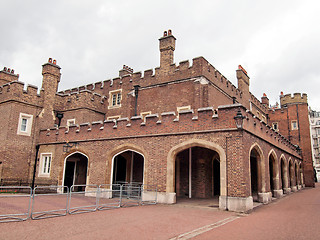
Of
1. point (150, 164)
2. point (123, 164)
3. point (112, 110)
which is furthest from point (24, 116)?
point (150, 164)

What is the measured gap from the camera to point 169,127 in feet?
45.2

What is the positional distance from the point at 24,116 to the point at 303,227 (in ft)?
60.0

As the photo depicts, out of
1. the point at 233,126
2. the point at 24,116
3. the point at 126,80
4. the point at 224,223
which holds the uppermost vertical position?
the point at 126,80

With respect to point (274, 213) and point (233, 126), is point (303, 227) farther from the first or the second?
point (233, 126)

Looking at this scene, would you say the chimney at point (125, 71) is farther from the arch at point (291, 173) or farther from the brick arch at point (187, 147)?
the arch at point (291, 173)

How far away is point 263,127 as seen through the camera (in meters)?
15.0

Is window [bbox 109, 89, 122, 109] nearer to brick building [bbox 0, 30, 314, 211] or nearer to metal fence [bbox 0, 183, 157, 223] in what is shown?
brick building [bbox 0, 30, 314, 211]

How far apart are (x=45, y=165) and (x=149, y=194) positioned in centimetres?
966

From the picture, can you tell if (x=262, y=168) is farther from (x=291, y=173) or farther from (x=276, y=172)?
(x=291, y=173)

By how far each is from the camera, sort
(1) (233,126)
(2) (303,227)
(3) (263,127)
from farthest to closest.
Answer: (3) (263,127) < (1) (233,126) < (2) (303,227)

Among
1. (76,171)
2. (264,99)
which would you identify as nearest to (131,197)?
(76,171)

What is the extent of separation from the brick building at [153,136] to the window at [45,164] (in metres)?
0.07

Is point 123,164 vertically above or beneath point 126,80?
beneath

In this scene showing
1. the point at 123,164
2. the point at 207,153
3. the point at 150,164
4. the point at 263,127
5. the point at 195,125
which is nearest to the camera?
the point at 195,125
